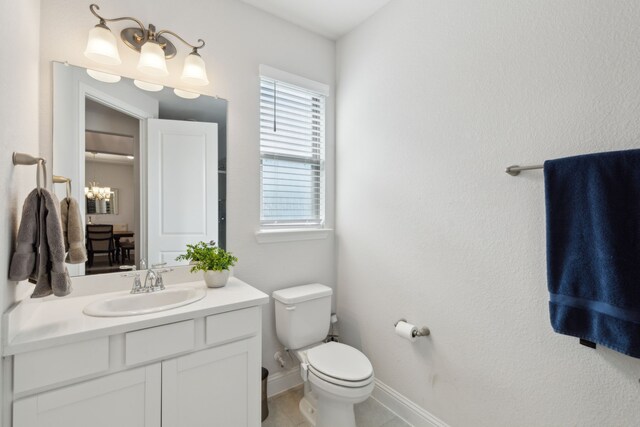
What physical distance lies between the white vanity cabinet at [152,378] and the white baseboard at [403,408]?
90 centimetres

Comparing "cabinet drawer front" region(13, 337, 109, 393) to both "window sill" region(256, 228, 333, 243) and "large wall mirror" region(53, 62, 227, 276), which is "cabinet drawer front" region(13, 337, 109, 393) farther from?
"window sill" region(256, 228, 333, 243)

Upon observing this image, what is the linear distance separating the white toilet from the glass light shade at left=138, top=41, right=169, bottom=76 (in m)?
1.50

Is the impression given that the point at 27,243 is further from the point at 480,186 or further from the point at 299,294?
the point at 480,186

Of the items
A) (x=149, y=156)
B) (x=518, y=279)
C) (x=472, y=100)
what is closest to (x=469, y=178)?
(x=472, y=100)

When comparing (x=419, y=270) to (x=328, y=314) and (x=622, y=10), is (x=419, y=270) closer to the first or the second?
(x=328, y=314)

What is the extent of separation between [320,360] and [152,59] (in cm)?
188

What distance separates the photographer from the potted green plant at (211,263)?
160 centimetres

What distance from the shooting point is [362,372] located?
155 cm

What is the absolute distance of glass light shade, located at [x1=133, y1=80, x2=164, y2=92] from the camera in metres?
1.60

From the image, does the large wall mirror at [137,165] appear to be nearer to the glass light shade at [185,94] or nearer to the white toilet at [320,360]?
the glass light shade at [185,94]

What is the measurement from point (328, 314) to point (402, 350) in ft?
1.77

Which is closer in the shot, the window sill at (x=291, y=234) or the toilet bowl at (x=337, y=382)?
the toilet bowl at (x=337, y=382)

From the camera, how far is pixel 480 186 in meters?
1.44

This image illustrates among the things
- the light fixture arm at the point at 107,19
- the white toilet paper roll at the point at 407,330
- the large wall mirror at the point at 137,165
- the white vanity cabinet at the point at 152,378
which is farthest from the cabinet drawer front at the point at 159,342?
the light fixture arm at the point at 107,19
